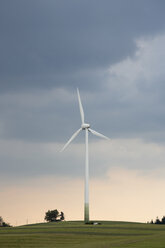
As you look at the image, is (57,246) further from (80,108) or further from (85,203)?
(80,108)

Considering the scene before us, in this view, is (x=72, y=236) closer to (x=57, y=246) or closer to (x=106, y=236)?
(x=106, y=236)

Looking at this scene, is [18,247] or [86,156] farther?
[86,156]

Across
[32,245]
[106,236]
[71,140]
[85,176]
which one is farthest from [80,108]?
[32,245]

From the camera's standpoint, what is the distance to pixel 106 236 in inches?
4350

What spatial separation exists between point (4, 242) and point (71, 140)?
56797 millimetres

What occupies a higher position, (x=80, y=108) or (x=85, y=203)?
(x=80, y=108)

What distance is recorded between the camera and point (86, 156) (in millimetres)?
151750

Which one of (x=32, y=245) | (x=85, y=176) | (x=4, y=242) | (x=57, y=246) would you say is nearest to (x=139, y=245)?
(x=57, y=246)

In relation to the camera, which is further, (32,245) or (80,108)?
(80,108)

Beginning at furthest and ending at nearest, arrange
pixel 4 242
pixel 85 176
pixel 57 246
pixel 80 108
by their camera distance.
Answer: pixel 80 108 → pixel 85 176 → pixel 4 242 → pixel 57 246

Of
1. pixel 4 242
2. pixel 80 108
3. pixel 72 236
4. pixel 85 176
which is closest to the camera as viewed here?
pixel 4 242

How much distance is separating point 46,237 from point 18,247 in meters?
12.9

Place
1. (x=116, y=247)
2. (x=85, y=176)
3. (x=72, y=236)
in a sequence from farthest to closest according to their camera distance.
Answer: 1. (x=85, y=176)
2. (x=72, y=236)
3. (x=116, y=247)

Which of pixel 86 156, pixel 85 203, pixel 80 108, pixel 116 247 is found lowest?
pixel 116 247
